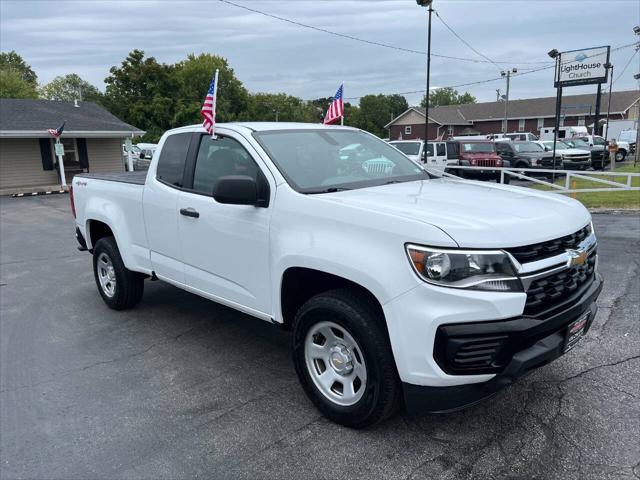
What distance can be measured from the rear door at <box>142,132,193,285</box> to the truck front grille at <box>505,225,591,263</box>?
9.40ft

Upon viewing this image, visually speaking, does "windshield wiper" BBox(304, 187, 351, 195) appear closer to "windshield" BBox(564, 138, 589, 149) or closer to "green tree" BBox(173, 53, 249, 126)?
"windshield" BBox(564, 138, 589, 149)

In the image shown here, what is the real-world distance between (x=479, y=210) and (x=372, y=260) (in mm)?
699

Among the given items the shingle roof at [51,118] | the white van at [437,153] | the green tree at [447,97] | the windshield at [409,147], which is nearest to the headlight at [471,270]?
the windshield at [409,147]

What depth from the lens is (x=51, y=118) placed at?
24.2m

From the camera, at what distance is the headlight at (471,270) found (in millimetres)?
2609

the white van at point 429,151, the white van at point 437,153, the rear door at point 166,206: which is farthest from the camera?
the white van at point 437,153

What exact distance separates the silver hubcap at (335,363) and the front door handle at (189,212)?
1.47 meters

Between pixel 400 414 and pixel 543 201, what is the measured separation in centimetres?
169

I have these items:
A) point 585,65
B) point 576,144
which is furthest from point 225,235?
point 576,144

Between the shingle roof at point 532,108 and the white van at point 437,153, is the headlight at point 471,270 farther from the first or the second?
the shingle roof at point 532,108

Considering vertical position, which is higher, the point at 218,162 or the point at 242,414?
the point at 218,162

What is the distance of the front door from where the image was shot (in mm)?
3646

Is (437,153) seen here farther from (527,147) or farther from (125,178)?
(125,178)

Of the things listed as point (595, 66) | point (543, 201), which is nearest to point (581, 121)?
point (595, 66)
